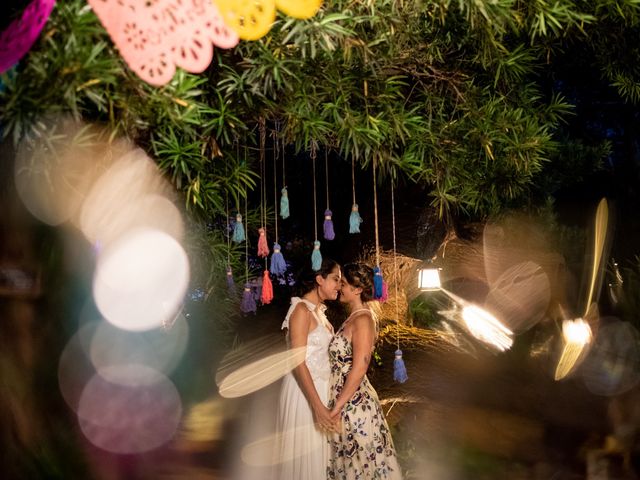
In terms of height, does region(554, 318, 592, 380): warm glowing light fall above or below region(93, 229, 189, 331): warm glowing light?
below

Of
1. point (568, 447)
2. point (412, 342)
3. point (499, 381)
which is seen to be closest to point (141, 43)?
point (412, 342)

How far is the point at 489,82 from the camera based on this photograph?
4.29m

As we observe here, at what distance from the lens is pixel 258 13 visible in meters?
2.79

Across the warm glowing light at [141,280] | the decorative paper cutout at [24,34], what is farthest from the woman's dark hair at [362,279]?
the decorative paper cutout at [24,34]

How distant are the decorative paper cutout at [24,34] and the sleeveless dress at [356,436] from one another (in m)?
2.81

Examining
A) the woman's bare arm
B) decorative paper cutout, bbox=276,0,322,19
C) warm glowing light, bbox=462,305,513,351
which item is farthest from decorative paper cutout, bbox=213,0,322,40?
warm glowing light, bbox=462,305,513,351

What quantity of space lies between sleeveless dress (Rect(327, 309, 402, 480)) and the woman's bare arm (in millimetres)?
76

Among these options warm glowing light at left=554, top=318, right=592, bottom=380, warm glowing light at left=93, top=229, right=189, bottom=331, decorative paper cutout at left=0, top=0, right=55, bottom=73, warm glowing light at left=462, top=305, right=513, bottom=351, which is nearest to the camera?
decorative paper cutout at left=0, top=0, right=55, bottom=73

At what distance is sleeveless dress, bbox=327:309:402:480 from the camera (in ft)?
14.4

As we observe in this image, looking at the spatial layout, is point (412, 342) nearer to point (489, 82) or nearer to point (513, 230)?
point (513, 230)

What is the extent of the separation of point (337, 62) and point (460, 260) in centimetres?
389

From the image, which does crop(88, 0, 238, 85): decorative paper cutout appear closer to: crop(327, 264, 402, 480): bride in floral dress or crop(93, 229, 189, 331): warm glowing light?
crop(93, 229, 189, 331): warm glowing light

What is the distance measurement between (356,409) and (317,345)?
508 mm

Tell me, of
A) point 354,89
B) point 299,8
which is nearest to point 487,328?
point 354,89
